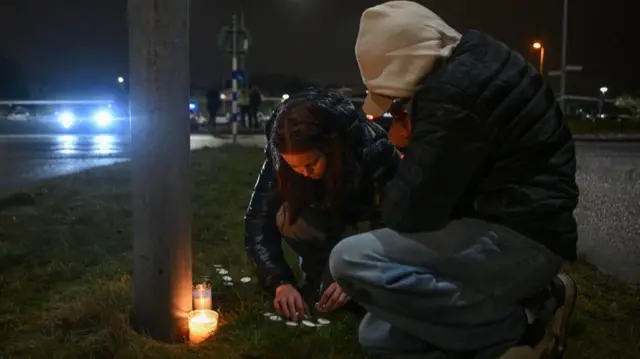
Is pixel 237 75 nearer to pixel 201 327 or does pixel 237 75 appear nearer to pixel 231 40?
pixel 231 40

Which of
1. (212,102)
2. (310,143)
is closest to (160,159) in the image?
(310,143)

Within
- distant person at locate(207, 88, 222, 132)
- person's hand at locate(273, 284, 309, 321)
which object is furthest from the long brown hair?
distant person at locate(207, 88, 222, 132)

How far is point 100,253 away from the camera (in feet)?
16.0

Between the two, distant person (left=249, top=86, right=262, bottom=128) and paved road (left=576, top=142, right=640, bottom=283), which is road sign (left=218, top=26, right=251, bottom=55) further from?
distant person (left=249, top=86, right=262, bottom=128)

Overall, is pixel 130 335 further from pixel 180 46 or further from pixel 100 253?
pixel 100 253

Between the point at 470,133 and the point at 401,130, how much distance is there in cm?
42

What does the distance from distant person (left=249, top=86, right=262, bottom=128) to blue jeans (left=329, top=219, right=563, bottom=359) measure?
23.0 meters

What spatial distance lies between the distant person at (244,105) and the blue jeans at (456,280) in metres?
18.3

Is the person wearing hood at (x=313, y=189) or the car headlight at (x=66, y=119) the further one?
the car headlight at (x=66, y=119)

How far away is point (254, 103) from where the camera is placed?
1027 inches

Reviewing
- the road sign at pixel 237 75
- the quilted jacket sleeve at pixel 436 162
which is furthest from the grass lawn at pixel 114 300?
the road sign at pixel 237 75

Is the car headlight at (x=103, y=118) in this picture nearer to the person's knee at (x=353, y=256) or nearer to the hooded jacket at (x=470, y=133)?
the person's knee at (x=353, y=256)

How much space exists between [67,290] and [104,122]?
2553cm

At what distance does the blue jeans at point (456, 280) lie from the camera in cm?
242
